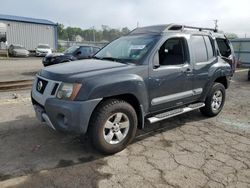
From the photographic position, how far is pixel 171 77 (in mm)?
4680

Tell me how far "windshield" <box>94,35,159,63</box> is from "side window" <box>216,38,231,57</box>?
2.39 m

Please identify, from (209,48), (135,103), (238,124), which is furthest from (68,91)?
(238,124)

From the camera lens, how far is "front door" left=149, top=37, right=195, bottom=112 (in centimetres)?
446

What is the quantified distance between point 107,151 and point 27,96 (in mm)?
4382

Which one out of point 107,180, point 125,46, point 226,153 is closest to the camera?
point 107,180

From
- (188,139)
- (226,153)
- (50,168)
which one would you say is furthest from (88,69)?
(226,153)

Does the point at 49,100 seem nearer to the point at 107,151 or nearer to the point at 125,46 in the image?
the point at 107,151

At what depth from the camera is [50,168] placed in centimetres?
358

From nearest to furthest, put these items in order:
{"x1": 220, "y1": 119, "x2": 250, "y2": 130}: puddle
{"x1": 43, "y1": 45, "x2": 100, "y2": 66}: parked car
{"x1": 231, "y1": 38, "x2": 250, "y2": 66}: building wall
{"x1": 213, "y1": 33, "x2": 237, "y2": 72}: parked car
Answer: {"x1": 220, "y1": 119, "x2": 250, "y2": 130}: puddle < {"x1": 213, "y1": 33, "x2": 237, "y2": 72}: parked car < {"x1": 43, "y1": 45, "x2": 100, "y2": 66}: parked car < {"x1": 231, "y1": 38, "x2": 250, "y2": 66}: building wall

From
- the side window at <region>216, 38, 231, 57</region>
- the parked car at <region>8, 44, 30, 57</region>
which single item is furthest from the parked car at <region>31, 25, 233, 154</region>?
A: the parked car at <region>8, 44, 30, 57</region>

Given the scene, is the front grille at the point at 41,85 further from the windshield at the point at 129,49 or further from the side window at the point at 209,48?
the side window at the point at 209,48

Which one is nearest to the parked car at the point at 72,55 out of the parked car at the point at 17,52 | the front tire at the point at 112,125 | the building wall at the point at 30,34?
the front tire at the point at 112,125

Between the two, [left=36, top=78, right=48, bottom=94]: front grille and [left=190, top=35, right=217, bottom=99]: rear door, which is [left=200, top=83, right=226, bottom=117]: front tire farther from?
[left=36, top=78, right=48, bottom=94]: front grille

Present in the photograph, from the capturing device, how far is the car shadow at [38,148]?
3.63m
